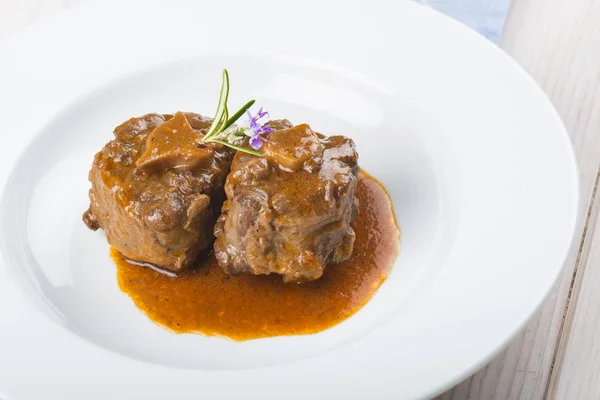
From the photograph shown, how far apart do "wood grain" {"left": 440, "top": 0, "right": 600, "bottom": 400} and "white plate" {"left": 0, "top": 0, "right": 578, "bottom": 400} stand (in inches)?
23.5

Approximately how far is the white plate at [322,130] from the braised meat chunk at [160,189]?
41 cm

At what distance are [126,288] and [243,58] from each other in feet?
6.28

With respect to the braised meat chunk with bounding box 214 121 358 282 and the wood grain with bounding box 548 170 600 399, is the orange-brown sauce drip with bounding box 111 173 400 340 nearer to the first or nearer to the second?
the braised meat chunk with bounding box 214 121 358 282

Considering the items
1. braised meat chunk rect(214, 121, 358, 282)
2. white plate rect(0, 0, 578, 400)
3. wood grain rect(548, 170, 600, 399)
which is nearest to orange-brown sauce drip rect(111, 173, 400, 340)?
white plate rect(0, 0, 578, 400)

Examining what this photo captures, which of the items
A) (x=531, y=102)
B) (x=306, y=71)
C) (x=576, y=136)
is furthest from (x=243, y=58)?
(x=576, y=136)

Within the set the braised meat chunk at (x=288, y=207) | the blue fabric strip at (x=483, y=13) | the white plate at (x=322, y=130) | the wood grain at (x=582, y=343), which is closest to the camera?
the white plate at (x=322, y=130)

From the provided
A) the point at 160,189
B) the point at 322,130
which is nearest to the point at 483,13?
the point at 322,130

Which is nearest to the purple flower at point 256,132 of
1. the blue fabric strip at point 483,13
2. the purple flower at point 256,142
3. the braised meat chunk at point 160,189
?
the purple flower at point 256,142

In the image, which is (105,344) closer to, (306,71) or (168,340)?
(168,340)

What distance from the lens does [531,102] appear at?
450cm

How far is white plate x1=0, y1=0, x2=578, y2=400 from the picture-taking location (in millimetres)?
3438

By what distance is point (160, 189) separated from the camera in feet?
13.0

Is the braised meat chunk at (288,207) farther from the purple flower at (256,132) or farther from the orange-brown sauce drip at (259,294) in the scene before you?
the orange-brown sauce drip at (259,294)

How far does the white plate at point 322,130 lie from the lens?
3438 mm
